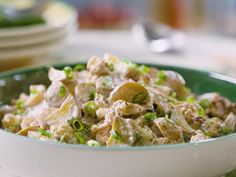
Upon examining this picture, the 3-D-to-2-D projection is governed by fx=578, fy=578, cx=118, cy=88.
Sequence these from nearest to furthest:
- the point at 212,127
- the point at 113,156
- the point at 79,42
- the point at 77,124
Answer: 1. the point at 113,156
2. the point at 77,124
3. the point at 212,127
4. the point at 79,42

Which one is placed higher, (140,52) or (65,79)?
(65,79)

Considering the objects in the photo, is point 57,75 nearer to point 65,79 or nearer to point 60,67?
point 65,79

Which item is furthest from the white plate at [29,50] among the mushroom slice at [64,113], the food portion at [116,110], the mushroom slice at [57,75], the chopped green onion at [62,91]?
the mushroom slice at [64,113]

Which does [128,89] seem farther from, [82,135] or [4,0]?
[4,0]

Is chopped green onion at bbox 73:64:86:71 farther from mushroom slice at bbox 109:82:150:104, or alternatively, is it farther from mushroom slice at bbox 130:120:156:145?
mushroom slice at bbox 130:120:156:145

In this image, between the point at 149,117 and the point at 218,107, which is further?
the point at 218,107

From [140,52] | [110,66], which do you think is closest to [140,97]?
[110,66]

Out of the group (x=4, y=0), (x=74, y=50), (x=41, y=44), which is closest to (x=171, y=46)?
(x=74, y=50)
